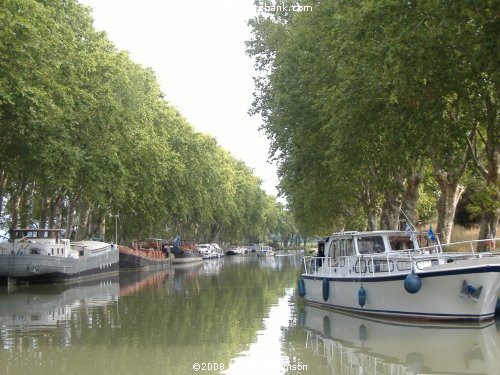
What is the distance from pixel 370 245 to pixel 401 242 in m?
1.24

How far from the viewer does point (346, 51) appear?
903 inches

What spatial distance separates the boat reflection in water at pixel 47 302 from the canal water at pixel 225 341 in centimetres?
6

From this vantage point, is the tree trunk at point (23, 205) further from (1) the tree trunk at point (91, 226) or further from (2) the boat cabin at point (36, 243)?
(2) the boat cabin at point (36, 243)

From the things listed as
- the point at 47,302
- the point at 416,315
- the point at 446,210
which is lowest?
the point at 47,302

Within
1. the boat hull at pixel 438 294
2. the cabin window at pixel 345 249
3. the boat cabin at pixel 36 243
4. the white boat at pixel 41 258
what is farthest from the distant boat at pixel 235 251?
the boat hull at pixel 438 294

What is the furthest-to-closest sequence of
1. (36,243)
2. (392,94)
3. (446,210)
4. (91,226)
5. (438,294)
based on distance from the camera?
(91,226), (36,243), (446,210), (392,94), (438,294)

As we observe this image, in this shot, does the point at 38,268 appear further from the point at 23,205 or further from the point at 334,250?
the point at 334,250

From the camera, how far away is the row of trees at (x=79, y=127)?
2734cm

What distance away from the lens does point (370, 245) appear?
22938 millimetres

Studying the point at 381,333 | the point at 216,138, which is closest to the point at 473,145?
the point at 381,333

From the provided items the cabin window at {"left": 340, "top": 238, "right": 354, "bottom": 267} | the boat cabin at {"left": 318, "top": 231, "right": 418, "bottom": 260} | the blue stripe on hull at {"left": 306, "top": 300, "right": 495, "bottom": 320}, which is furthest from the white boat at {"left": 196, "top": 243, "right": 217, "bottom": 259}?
the blue stripe on hull at {"left": 306, "top": 300, "right": 495, "bottom": 320}

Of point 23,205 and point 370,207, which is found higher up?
point 23,205

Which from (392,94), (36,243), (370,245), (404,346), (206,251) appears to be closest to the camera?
(404,346)

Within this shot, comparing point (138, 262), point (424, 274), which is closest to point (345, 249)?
point (424, 274)
